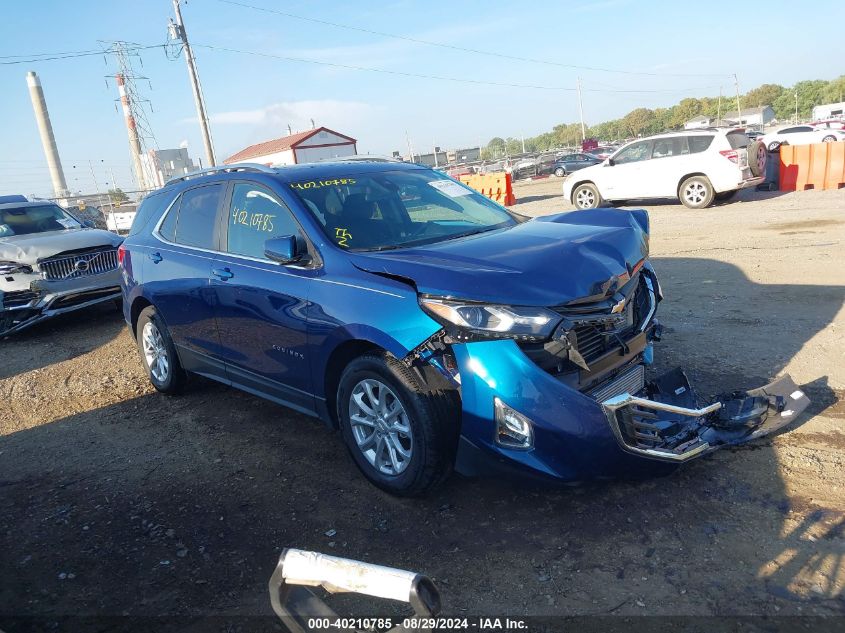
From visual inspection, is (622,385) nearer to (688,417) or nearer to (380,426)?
(688,417)

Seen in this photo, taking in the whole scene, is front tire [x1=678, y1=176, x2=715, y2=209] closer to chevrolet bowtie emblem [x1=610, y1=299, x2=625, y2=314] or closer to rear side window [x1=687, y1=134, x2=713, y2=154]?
rear side window [x1=687, y1=134, x2=713, y2=154]

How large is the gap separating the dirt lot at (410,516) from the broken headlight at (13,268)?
319 cm

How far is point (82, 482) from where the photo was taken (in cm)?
442

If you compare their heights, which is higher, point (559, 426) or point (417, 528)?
point (559, 426)

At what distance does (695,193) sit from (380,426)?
1327cm

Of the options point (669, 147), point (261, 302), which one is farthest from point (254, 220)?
point (669, 147)

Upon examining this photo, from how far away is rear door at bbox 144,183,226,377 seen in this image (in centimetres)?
486

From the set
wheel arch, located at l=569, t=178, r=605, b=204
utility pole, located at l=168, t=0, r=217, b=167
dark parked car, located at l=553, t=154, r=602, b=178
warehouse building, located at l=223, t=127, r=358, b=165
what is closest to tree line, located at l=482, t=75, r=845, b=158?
warehouse building, located at l=223, t=127, r=358, b=165

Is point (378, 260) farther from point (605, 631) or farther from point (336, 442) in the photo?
point (605, 631)

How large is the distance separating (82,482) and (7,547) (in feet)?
2.49

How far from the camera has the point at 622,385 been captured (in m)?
3.65

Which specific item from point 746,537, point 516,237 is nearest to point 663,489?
point 746,537

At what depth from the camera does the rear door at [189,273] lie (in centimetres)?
486

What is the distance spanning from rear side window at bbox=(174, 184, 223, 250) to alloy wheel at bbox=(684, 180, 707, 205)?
12464mm
